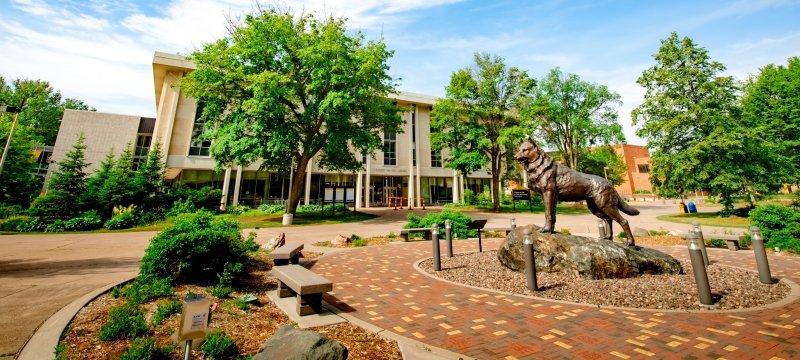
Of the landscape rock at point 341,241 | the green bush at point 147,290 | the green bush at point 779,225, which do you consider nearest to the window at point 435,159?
the landscape rock at point 341,241

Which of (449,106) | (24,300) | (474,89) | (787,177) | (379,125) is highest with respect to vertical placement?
(474,89)

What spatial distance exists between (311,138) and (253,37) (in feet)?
22.2

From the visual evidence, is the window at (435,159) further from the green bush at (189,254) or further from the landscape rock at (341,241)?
the green bush at (189,254)

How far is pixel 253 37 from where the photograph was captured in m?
18.2

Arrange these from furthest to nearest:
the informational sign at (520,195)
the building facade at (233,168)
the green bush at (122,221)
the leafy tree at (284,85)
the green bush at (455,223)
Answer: the building facade at (233,168)
the informational sign at (520,195)
the leafy tree at (284,85)
the green bush at (122,221)
the green bush at (455,223)

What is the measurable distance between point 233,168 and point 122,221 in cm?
1340

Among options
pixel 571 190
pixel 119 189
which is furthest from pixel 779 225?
pixel 119 189

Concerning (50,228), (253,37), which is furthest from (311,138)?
(50,228)

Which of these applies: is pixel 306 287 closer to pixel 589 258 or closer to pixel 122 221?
pixel 589 258

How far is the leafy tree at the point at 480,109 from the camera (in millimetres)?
27525

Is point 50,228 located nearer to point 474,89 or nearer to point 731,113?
point 474,89

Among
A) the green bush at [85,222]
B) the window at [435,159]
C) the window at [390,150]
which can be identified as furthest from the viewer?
the window at [435,159]

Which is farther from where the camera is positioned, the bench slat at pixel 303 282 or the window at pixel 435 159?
the window at pixel 435 159

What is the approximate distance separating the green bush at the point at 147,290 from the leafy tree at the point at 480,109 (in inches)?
941
